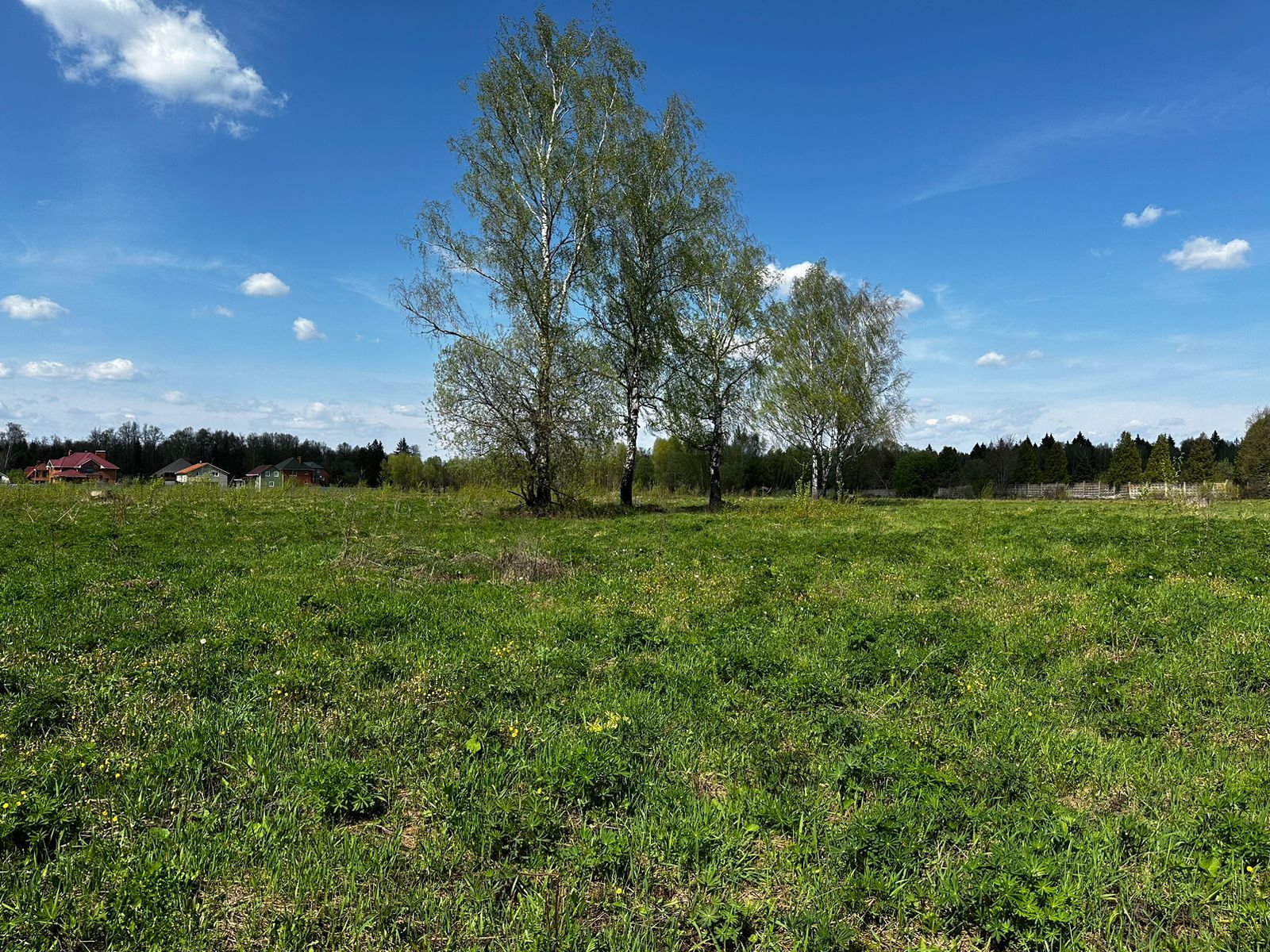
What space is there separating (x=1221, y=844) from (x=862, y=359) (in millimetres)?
44110

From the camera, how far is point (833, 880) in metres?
3.72

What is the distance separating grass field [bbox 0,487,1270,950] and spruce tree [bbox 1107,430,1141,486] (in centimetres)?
7569

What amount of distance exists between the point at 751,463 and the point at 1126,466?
4031cm

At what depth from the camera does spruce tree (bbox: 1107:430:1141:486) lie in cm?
7275

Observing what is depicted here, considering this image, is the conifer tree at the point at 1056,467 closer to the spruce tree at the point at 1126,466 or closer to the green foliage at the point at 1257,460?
the spruce tree at the point at 1126,466

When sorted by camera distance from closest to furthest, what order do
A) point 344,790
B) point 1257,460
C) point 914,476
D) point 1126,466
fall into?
point 344,790 < point 1257,460 < point 1126,466 < point 914,476

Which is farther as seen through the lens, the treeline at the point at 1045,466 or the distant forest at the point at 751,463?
the treeline at the point at 1045,466

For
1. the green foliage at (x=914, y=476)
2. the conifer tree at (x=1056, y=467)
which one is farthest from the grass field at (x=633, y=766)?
the conifer tree at (x=1056, y=467)

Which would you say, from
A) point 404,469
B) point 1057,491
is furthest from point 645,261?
point 1057,491

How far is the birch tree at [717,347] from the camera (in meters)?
31.6

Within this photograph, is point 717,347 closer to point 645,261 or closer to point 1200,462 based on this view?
point 645,261

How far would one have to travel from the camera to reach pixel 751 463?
7681cm

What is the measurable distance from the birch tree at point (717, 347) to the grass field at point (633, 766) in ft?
71.4

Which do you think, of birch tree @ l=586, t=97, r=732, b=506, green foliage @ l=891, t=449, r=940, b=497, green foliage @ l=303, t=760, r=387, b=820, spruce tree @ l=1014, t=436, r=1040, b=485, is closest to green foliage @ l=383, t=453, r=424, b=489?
birch tree @ l=586, t=97, r=732, b=506
